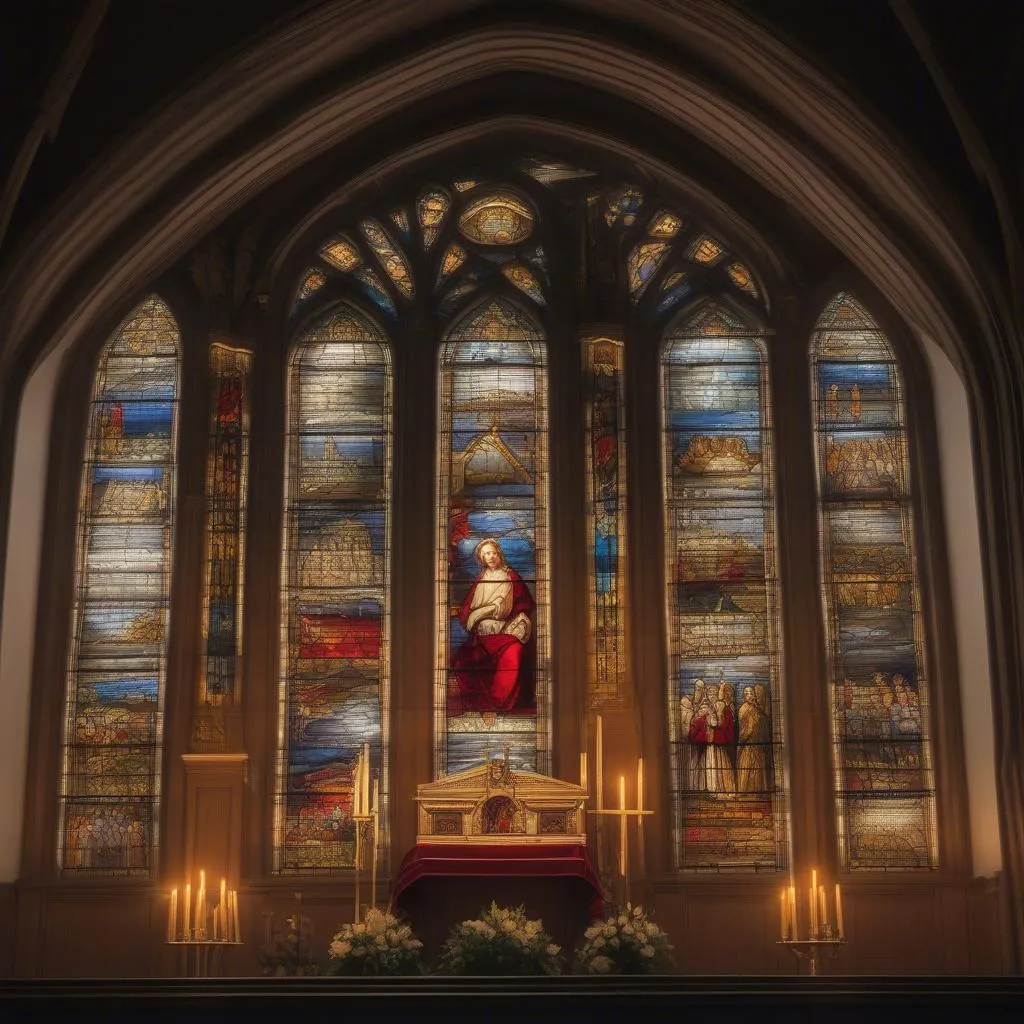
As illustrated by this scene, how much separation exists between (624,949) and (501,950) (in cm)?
→ 81

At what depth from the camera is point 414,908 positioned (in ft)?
38.6

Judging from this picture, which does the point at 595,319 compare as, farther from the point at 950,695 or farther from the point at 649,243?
the point at 950,695

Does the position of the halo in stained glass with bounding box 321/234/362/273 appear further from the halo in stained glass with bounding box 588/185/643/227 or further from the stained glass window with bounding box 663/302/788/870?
the stained glass window with bounding box 663/302/788/870

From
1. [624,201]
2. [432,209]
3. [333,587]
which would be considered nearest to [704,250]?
[624,201]

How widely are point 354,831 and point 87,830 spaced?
77.7 inches

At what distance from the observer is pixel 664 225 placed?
1520 cm

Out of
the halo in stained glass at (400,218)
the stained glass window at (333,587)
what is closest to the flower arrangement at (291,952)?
the stained glass window at (333,587)

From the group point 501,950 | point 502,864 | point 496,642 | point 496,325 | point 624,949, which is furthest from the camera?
point 496,325

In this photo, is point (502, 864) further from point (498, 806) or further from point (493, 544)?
point (493, 544)

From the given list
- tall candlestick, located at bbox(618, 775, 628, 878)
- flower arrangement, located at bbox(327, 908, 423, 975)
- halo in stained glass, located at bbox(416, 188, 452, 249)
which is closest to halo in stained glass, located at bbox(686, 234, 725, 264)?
halo in stained glass, located at bbox(416, 188, 452, 249)

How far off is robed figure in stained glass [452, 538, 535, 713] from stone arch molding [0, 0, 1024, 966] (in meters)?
3.48

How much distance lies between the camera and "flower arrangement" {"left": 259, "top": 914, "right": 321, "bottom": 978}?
11.9 metres

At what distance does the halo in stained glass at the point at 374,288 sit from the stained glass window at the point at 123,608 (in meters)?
1.60

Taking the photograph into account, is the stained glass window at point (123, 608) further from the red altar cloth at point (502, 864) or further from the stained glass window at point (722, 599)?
the stained glass window at point (722, 599)
